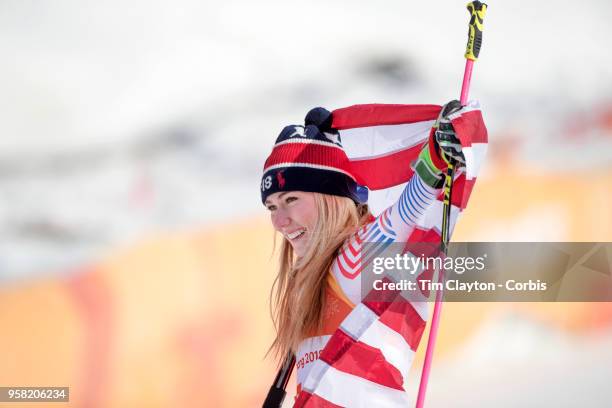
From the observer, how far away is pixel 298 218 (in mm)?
1531

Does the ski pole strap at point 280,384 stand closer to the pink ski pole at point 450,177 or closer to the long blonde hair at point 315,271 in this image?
the long blonde hair at point 315,271

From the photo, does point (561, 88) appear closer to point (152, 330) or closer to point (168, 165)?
point (168, 165)

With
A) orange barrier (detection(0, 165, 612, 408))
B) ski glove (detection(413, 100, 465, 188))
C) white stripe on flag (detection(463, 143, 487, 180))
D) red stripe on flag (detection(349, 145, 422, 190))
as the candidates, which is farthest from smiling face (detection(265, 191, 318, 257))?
orange barrier (detection(0, 165, 612, 408))

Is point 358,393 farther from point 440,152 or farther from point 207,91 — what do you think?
point 207,91

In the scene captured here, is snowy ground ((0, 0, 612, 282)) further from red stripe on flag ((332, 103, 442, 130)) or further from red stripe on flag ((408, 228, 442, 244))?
red stripe on flag ((408, 228, 442, 244))

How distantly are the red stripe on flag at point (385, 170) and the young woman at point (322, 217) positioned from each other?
0.06 metres

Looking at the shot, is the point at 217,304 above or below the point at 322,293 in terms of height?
above

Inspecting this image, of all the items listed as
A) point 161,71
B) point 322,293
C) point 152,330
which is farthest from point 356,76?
point 322,293

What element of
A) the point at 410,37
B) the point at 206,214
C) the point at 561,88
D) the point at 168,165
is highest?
the point at 410,37

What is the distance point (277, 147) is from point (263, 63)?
1.50m

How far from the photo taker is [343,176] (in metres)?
1.59

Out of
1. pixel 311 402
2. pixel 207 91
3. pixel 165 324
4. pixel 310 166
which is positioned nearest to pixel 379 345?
pixel 311 402

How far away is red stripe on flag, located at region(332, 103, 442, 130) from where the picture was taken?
1553mm

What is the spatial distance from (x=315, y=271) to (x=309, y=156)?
0.25 meters
